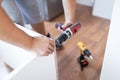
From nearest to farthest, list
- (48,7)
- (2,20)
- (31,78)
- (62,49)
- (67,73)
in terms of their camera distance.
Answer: (2,20) → (31,78) → (67,73) → (62,49) → (48,7)

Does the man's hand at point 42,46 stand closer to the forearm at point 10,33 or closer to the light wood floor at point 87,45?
the forearm at point 10,33

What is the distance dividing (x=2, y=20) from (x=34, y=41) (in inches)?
5.9

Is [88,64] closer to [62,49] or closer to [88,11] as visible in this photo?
[62,49]

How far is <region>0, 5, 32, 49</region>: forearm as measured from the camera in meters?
0.55

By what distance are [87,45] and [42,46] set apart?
102 centimetres

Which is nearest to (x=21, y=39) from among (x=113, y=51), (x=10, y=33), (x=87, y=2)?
(x=10, y=33)

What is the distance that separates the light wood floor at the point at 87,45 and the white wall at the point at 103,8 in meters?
0.07

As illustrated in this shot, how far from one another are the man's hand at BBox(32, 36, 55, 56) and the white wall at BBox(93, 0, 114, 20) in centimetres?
150

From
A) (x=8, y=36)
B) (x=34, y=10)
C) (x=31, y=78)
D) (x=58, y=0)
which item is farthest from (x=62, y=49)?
(x=8, y=36)

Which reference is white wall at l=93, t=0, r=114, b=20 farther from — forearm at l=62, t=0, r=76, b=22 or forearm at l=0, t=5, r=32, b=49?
forearm at l=0, t=5, r=32, b=49

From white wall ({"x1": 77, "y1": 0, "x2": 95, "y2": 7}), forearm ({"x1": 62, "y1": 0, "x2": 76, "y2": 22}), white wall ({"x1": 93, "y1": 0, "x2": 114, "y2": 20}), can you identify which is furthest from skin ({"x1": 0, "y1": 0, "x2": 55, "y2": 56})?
white wall ({"x1": 77, "y1": 0, "x2": 95, "y2": 7})

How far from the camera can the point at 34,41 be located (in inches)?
25.1

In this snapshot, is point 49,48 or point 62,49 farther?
point 62,49

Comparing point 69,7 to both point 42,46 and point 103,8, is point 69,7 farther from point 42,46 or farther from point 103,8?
point 103,8
